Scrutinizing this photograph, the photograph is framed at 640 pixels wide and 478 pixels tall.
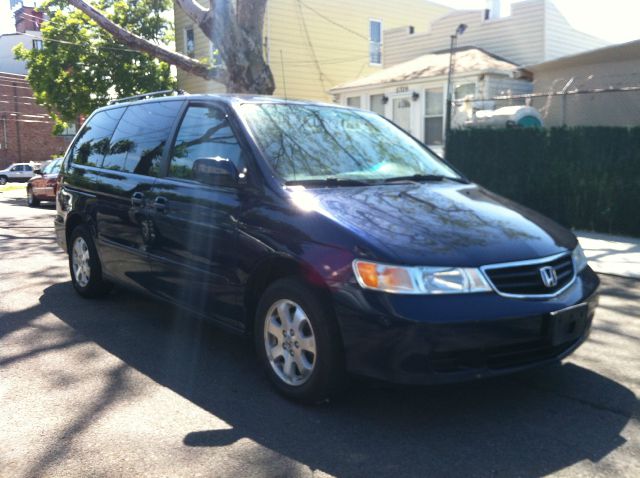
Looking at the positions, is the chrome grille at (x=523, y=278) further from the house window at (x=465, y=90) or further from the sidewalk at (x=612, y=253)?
the house window at (x=465, y=90)

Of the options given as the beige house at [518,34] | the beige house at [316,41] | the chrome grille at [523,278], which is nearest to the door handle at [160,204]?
the chrome grille at [523,278]

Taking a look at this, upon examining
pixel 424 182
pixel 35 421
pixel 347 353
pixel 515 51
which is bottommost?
pixel 35 421

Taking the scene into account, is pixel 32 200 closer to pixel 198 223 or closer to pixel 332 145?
pixel 198 223

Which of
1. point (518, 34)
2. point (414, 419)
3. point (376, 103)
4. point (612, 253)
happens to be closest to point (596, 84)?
point (518, 34)

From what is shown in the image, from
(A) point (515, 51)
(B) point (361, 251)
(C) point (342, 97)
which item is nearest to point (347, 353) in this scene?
(B) point (361, 251)

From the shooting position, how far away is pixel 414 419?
3.58 m

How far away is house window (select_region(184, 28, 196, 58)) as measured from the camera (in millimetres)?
25125

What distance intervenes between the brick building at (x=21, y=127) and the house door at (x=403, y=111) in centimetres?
3390

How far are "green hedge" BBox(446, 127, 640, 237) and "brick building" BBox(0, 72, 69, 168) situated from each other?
4026 centimetres

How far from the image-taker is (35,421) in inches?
142

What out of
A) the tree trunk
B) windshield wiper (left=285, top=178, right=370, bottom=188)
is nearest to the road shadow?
windshield wiper (left=285, top=178, right=370, bottom=188)

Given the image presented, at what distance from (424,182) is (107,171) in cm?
286

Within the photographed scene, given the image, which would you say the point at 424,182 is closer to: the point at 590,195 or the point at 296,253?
the point at 296,253

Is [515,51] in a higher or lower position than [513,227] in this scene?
higher
